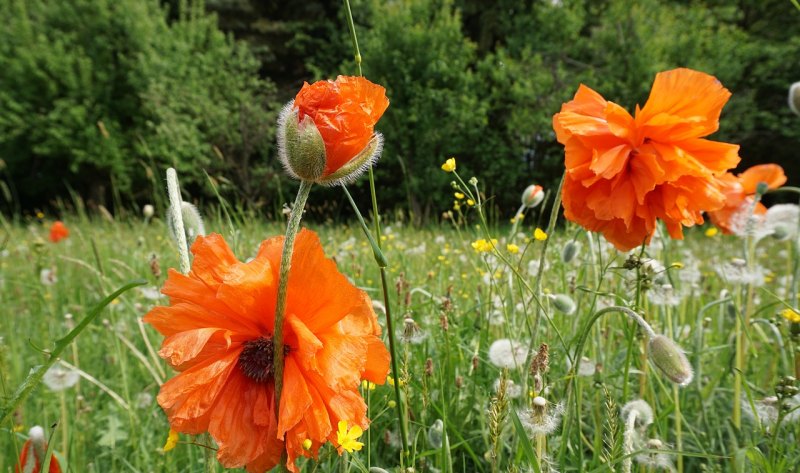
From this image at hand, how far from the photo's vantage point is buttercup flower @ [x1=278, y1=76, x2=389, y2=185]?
0.63 meters

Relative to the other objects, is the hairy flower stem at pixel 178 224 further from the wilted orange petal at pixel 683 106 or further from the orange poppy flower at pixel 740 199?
the orange poppy flower at pixel 740 199

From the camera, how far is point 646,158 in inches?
44.4

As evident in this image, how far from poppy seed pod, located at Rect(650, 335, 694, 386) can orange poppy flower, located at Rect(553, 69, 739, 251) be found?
0.93 ft

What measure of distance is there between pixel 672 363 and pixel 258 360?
647 millimetres

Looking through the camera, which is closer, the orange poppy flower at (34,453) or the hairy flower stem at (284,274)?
the hairy flower stem at (284,274)

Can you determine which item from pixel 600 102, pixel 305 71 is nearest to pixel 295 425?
pixel 600 102

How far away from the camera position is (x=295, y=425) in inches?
26.4

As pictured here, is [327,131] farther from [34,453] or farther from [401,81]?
→ [401,81]

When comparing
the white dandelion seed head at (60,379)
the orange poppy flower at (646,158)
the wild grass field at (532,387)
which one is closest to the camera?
the wild grass field at (532,387)

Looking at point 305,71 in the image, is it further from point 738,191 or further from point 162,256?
point 738,191

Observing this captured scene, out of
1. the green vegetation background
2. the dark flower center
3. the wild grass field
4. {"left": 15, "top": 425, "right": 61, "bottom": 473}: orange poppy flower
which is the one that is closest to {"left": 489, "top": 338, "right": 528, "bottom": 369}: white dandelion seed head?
the wild grass field

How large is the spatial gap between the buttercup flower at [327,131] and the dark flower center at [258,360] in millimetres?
240

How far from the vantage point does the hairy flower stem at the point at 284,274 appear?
0.60 meters

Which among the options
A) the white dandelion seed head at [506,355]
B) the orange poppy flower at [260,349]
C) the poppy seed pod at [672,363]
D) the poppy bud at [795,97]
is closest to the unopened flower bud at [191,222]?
the orange poppy flower at [260,349]
